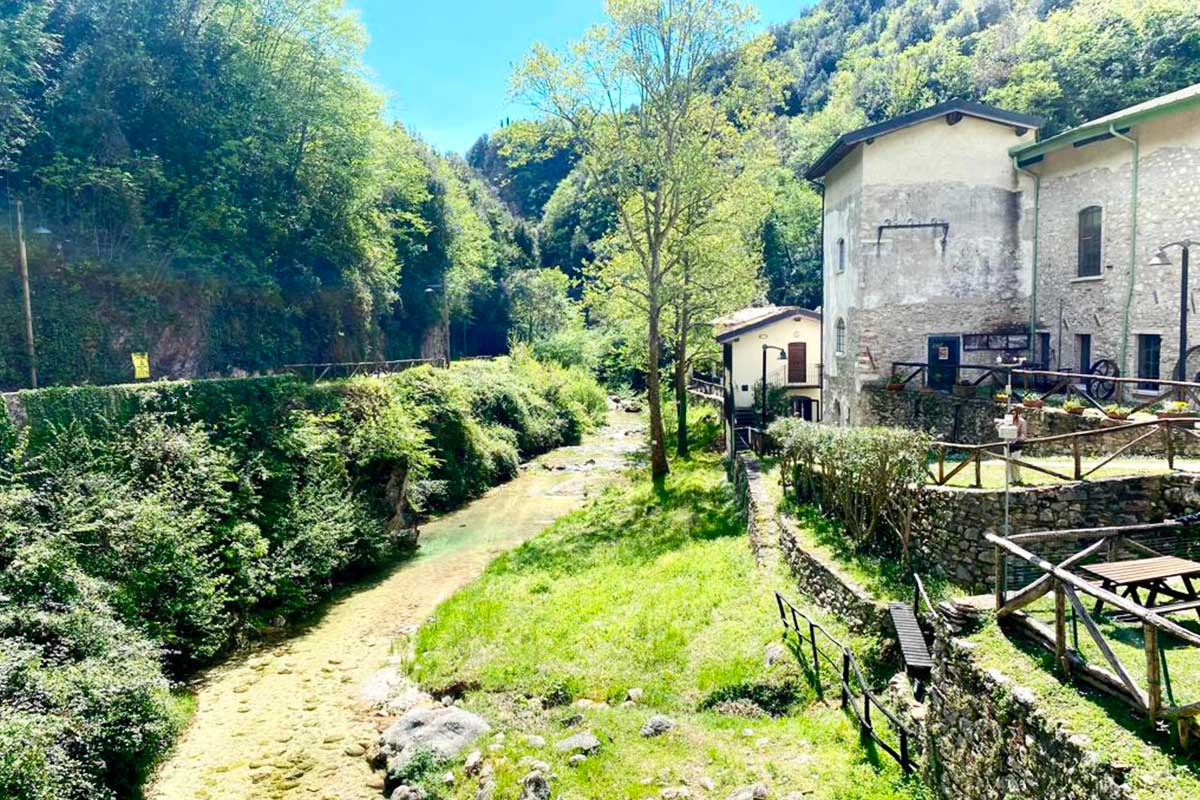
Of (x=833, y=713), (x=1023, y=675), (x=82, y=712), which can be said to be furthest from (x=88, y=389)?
(x=1023, y=675)

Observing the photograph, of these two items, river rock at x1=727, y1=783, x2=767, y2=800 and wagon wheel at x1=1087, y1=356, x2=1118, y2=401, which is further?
wagon wheel at x1=1087, y1=356, x2=1118, y2=401

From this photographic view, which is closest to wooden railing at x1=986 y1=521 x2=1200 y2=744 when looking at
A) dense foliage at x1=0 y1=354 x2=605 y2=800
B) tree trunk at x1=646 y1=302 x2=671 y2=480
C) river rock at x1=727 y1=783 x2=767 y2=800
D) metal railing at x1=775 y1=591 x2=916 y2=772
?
metal railing at x1=775 y1=591 x2=916 y2=772

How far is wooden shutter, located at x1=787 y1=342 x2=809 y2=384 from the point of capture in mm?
29750

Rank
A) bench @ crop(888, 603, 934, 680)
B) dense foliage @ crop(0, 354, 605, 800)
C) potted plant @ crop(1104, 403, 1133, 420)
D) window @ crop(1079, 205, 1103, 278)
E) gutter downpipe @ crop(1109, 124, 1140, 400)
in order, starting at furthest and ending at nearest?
window @ crop(1079, 205, 1103, 278) → gutter downpipe @ crop(1109, 124, 1140, 400) → potted plant @ crop(1104, 403, 1133, 420) → dense foliage @ crop(0, 354, 605, 800) → bench @ crop(888, 603, 934, 680)

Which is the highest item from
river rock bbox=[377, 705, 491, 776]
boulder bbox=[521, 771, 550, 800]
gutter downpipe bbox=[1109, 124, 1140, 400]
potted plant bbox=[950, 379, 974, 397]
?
gutter downpipe bbox=[1109, 124, 1140, 400]

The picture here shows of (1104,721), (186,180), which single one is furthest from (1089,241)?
(186,180)

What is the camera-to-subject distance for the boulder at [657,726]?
9.02 metres

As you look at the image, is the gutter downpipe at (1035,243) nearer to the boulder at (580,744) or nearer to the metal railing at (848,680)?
the metal railing at (848,680)

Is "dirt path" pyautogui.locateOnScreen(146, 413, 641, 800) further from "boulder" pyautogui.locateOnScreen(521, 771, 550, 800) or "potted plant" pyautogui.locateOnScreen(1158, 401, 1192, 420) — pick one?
"potted plant" pyautogui.locateOnScreen(1158, 401, 1192, 420)

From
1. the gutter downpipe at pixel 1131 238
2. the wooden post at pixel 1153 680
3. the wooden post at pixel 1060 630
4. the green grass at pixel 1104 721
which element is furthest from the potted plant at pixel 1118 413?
the wooden post at pixel 1153 680

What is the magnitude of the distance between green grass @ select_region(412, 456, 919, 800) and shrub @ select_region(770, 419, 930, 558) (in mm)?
2003

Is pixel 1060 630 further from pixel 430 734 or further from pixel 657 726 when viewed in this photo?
pixel 430 734

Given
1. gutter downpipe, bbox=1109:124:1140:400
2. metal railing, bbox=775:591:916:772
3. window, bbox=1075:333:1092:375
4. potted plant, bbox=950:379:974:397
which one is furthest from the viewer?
window, bbox=1075:333:1092:375

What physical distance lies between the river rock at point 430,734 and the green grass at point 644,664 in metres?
0.50
